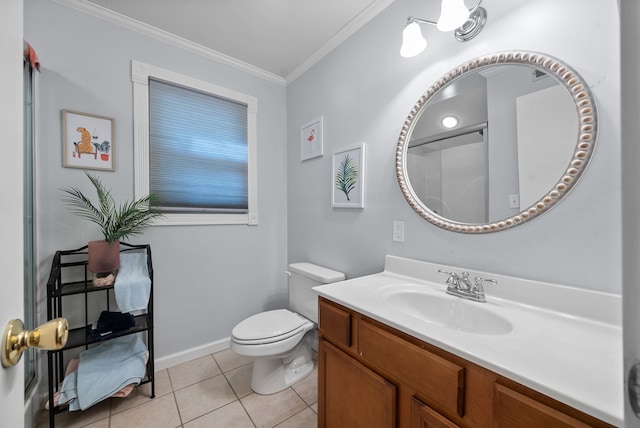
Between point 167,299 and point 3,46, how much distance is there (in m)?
1.88

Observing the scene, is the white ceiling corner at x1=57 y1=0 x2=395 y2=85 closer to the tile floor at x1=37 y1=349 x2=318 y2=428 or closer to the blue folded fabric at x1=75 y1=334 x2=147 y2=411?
the blue folded fabric at x1=75 y1=334 x2=147 y2=411

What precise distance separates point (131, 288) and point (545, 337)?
6.10ft

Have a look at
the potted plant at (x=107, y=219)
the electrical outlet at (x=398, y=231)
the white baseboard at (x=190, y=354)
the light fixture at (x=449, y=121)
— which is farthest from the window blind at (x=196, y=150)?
the light fixture at (x=449, y=121)

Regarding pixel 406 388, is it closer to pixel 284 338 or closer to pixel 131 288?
pixel 284 338

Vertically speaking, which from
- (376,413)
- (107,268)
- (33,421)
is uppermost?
(107,268)

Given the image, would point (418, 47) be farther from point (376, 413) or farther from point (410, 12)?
point (376, 413)

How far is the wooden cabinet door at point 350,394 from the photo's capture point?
932mm

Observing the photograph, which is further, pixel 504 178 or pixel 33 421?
pixel 33 421

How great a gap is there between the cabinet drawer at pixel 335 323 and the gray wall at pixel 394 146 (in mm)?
566

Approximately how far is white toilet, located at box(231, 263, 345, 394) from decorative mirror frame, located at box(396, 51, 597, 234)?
0.94m

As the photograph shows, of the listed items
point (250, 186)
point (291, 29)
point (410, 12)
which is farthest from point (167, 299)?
point (410, 12)

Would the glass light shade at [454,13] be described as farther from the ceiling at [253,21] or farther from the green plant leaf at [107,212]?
the green plant leaf at [107,212]

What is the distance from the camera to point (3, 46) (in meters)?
0.41

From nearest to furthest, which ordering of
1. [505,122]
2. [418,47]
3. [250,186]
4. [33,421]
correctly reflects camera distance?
[505,122], [418,47], [33,421], [250,186]
